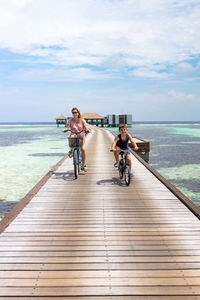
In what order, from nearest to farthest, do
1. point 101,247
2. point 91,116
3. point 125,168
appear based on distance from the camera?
point 101,247 < point 125,168 < point 91,116

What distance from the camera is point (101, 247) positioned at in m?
4.02

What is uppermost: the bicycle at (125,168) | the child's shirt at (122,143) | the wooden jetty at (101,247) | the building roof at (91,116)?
the building roof at (91,116)

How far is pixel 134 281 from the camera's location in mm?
3158

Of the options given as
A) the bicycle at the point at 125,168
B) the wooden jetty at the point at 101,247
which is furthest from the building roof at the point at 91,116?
the wooden jetty at the point at 101,247

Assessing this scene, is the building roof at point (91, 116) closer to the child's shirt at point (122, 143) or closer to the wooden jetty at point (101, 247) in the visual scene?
the child's shirt at point (122, 143)

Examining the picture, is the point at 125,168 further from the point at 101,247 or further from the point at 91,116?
the point at 91,116

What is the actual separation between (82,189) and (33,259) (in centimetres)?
405

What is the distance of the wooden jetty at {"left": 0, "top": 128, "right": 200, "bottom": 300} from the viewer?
3041 millimetres

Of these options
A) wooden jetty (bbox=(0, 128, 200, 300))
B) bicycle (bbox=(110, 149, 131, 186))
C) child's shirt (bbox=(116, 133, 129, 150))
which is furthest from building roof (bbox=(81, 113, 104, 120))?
wooden jetty (bbox=(0, 128, 200, 300))

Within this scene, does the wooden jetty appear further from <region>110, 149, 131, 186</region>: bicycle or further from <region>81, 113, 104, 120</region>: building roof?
<region>81, 113, 104, 120</region>: building roof

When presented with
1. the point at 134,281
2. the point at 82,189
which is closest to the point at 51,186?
the point at 82,189

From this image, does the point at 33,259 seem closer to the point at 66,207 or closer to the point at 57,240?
the point at 57,240

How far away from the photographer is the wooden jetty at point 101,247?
9.98 feet

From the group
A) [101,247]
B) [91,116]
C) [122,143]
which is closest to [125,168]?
[122,143]
